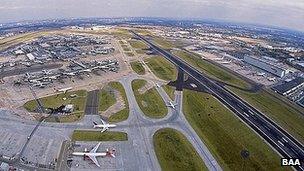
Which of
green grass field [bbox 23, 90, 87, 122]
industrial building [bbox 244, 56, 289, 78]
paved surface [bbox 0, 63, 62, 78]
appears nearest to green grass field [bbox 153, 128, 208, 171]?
green grass field [bbox 23, 90, 87, 122]

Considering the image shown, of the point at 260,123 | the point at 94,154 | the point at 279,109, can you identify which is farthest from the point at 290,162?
the point at 94,154

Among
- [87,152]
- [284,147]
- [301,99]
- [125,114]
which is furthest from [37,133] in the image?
[301,99]

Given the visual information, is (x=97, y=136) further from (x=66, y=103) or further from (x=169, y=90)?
(x=169, y=90)

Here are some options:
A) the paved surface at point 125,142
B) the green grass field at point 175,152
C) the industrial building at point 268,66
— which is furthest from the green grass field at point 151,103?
the industrial building at point 268,66

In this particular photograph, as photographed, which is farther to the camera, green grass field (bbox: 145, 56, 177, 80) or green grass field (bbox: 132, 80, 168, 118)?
green grass field (bbox: 145, 56, 177, 80)

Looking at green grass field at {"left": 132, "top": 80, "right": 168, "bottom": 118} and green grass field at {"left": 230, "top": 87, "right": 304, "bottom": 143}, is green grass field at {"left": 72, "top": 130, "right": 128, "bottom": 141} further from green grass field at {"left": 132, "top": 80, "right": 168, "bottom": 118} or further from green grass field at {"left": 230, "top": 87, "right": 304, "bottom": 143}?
green grass field at {"left": 230, "top": 87, "right": 304, "bottom": 143}

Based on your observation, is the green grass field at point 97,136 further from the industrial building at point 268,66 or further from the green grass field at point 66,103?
the industrial building at point 268,66

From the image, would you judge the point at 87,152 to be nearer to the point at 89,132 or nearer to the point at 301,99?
the point at 89,132
